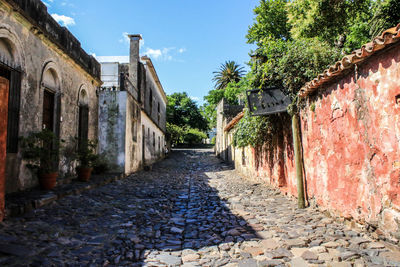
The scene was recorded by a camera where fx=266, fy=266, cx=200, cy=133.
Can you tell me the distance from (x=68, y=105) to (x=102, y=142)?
2749mm

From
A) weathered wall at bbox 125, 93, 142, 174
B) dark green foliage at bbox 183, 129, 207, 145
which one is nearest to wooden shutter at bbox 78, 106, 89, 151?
weathered wall at bbox 125, 93, 142, 174

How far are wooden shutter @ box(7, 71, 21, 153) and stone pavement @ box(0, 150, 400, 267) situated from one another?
1.57 meters

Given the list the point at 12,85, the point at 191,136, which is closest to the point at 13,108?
the point at 12,85

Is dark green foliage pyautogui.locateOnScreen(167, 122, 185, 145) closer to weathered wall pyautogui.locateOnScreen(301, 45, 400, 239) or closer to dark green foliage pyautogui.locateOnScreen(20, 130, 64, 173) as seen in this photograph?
dark green foliage pyautogui.locateOnScreen(20, 130, 64, 173)

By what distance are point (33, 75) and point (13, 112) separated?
1.16 m

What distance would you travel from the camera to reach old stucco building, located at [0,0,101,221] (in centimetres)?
539

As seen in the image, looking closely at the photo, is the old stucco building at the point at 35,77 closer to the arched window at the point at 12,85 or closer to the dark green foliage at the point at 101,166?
the arched window at the point at 12,85

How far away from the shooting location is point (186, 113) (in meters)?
42.7

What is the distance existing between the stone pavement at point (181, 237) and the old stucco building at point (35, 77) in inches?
41.3

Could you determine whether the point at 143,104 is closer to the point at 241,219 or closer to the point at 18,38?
the point at 18,38

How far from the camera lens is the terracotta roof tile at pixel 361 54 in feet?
9.66

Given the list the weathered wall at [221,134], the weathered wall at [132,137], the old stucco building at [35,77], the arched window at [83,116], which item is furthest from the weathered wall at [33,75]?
the weathered wall at [221,134]

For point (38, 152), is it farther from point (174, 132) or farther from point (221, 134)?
point (174, 132)

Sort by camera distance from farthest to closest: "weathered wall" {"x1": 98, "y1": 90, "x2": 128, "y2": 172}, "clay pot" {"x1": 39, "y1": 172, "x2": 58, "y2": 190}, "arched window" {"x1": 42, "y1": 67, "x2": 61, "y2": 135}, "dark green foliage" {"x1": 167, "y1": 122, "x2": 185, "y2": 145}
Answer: "dark green foliage" {"x1": 167, "y1": 122, "x2": 185, "y2": 145}
"weathered wall" {"x1": 98, "y1": 90, "x2": 128, "y2": 172}
"arched window" {"x1": 42, "y1": 67, "x2": 61, "y2": 135}
"clay pot" {"x1": 39, "y1": 172, "x2": 58, "y2": 190}
